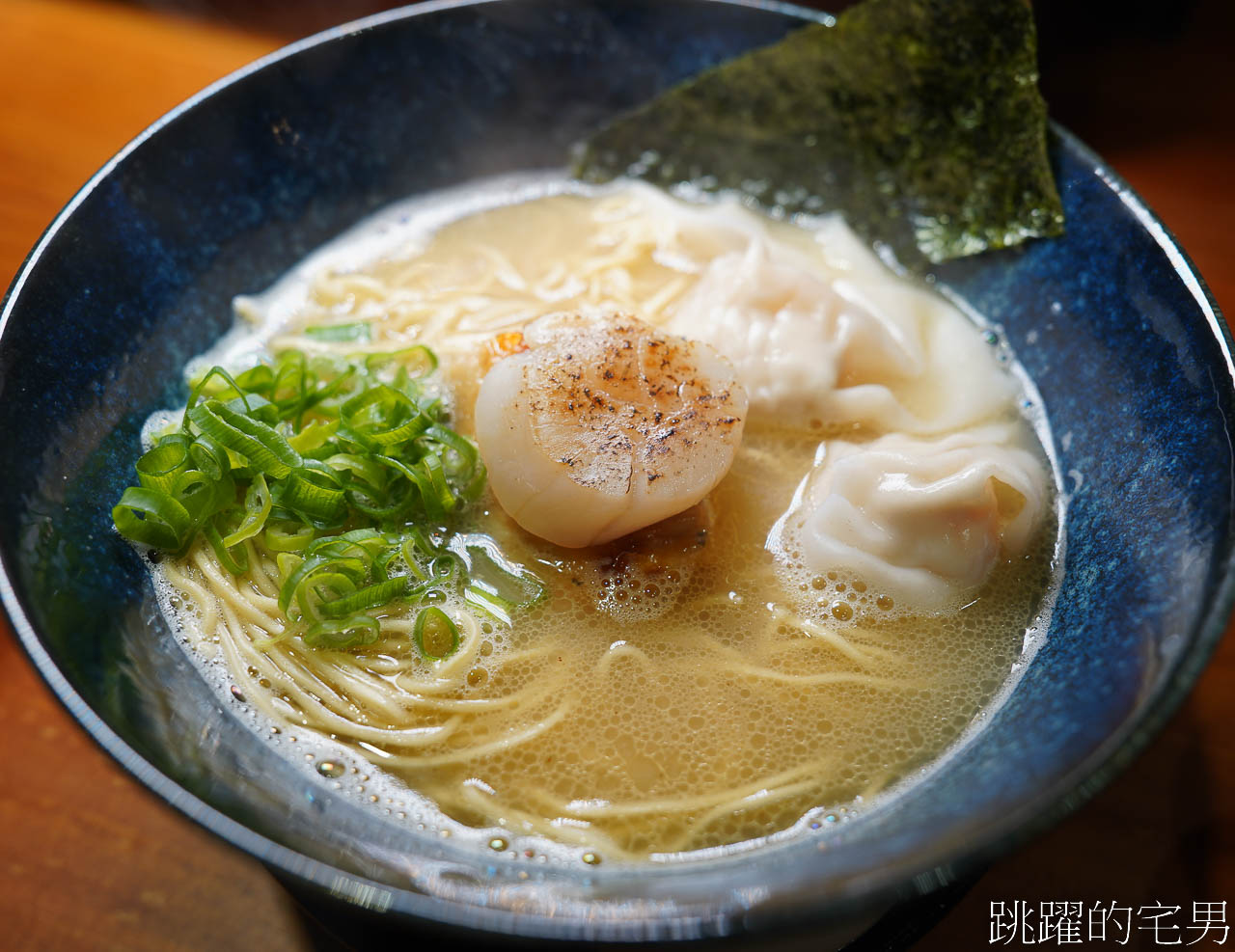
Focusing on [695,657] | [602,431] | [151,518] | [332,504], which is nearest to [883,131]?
[602,431]

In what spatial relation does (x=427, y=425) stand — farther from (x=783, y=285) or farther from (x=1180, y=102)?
(x=1180, y=102)

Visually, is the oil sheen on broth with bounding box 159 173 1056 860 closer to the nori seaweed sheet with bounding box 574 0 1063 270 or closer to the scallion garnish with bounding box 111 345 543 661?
the scallion garnish with bounding box 111 345 543 661

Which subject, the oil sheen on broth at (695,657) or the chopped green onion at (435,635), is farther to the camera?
the chopped green onion at (435,635)

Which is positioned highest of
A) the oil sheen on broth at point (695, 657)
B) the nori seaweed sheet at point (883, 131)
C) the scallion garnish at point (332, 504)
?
the nori seaweed sheet at point (883, 131)

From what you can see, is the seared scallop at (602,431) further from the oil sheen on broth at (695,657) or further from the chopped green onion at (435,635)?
the chopped green onion at (435,635)

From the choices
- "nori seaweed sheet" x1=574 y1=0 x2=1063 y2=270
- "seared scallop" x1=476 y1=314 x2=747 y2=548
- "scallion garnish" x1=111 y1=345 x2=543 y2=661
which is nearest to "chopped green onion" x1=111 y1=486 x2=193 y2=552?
"scallion garnish" x1=111 y1=345 x2=543 y2=661

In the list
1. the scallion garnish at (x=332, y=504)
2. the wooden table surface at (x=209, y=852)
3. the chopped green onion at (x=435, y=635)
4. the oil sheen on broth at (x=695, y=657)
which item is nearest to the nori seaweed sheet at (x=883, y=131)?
the oil sheen on broth at (x=695, y=657)

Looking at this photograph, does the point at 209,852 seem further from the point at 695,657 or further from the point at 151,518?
the point at 695,657
